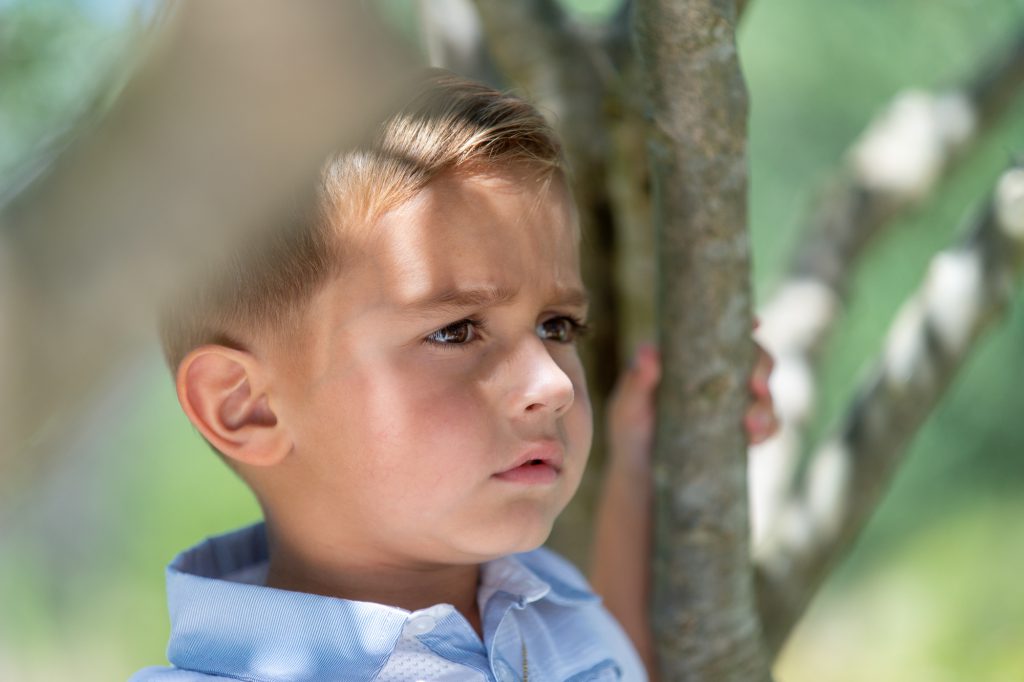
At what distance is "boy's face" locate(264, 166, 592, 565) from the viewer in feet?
4.61

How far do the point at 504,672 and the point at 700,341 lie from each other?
0.50 metres

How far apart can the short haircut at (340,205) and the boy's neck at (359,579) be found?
1.04 feet

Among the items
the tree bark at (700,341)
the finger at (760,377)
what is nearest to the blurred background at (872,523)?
the finger at (760,377)

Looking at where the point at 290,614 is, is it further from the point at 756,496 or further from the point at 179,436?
Result: the point at 179,436

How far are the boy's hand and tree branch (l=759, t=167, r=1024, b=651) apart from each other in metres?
0.25

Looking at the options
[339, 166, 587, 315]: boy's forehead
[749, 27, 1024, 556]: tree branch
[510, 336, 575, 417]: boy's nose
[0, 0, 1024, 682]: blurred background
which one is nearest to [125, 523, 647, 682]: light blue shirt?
[510, 336, 575, 417]: boy's nose

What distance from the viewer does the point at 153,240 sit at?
0.53 meters

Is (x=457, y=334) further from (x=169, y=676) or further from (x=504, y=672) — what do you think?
(x=169, y=676)

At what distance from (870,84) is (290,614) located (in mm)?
4299

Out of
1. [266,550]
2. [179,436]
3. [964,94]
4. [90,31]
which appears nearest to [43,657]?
[179,436]

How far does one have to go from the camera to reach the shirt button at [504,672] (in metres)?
1.47

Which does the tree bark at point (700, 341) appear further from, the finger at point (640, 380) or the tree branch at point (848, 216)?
the tree branch at point (848, 216)

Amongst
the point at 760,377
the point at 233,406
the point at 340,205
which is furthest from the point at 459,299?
the point at 760,377

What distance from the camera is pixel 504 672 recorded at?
1479 mm
